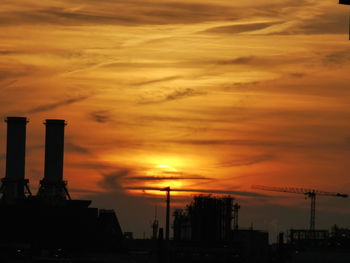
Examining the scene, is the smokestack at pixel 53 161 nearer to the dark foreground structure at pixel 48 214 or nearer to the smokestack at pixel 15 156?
the dark foreground structure at pixel 48 214

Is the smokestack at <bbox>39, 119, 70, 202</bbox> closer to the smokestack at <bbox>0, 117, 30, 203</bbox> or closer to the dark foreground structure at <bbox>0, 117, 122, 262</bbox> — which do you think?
the dark foreground structure at <bbox>0, 117, 122, 262</bbox>

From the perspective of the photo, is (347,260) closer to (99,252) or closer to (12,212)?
(99,252)

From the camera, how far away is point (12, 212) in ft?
587

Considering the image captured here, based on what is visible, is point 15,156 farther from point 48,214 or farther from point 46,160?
point 48,214

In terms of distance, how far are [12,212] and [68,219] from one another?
10.5 m

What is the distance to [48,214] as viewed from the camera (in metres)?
181

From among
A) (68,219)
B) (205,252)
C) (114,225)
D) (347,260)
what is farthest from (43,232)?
(347,260)

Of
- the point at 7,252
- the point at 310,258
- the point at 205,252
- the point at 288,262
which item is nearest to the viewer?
the point at 7,252

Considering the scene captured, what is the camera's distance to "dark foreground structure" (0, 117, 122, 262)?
17262 cm

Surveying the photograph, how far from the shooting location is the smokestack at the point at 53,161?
565 ft

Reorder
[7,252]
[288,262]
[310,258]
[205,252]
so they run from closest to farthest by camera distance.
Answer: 1. [7,252]
2. [310,258]
3. [288,262]
4. [205,252]

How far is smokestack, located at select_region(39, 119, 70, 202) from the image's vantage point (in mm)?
172250

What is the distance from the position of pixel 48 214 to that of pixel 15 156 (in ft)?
44.7

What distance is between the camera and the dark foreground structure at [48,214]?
173m
